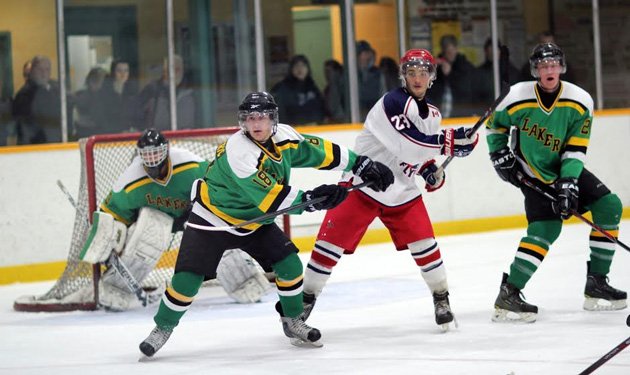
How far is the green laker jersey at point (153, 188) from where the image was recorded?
17.4 feet

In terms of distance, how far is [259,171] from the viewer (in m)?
3.76

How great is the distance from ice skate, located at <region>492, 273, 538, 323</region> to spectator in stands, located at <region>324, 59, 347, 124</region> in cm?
371

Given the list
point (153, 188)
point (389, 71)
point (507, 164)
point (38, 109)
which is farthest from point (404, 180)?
point (389, 71)

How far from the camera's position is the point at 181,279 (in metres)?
3.89

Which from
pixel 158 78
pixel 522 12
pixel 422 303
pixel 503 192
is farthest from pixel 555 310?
pixel 522 12

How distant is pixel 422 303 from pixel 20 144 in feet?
10.0

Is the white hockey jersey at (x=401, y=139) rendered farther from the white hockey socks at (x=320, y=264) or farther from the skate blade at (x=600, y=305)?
the skate blade at (x=600, y=305)

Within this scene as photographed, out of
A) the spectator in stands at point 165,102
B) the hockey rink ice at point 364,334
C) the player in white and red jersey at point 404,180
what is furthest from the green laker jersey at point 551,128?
the spectator in stands at point 165,102

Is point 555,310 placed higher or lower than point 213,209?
lower

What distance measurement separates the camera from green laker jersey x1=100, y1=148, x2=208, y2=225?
5316 mm

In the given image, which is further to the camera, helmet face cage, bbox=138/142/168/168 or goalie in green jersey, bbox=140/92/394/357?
helmet face cage, bbox=138/142/168/168

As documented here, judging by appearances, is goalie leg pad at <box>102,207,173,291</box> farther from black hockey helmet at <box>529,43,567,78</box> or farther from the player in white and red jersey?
black hockey helmet at <box>529,43,567,78</box>

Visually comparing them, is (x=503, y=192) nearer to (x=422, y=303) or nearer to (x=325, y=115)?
A: (x=325, y=115)

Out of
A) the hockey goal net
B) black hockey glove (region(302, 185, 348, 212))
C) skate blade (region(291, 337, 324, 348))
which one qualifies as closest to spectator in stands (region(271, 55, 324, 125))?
the hockey goal net
